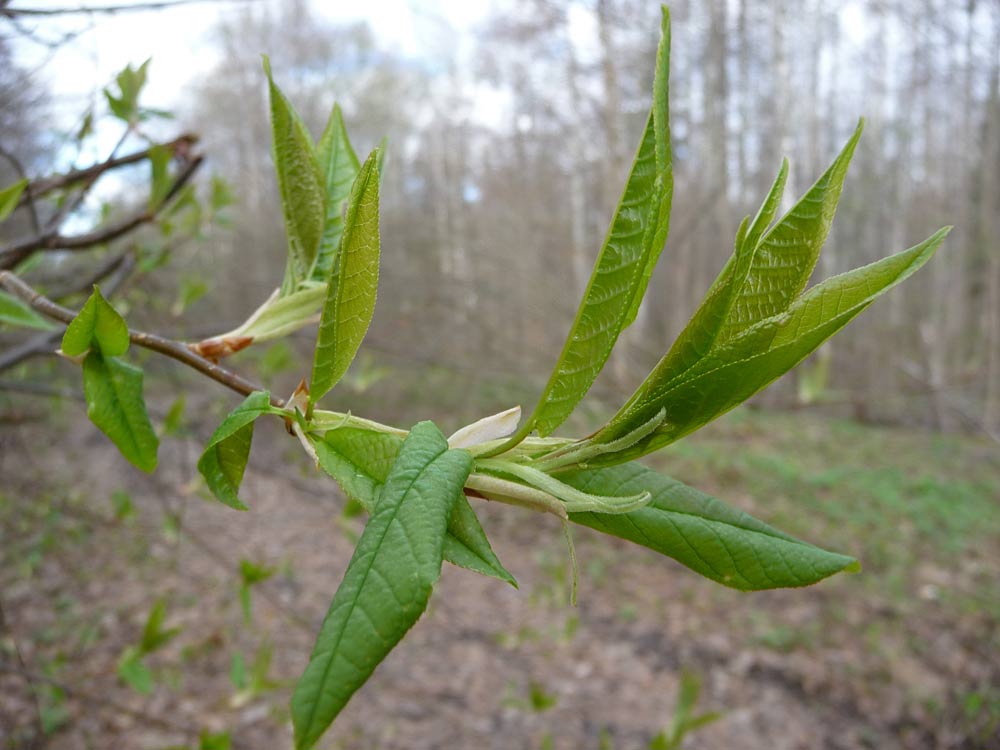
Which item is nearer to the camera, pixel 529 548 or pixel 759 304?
pixel 759 304

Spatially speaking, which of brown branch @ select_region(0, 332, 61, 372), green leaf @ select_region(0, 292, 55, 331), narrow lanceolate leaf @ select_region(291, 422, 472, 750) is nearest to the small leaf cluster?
narrow lanceolate leaf @ select_region(291, 422, 472, 750)

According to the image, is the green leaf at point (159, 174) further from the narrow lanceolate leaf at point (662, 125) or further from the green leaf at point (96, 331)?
the narrow lanceolate leaf at point (662, 125)

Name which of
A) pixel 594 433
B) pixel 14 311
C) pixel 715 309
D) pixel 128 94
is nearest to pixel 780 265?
pixel 715 309

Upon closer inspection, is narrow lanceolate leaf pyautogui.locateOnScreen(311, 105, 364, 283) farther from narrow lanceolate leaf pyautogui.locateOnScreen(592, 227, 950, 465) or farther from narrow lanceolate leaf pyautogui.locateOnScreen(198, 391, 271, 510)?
narrow lanceolate leaf pyautogui.locateOnScreen(592, 227, 950, 465)

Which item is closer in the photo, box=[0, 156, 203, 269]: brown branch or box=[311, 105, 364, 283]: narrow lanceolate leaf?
box=[311, 105, 364, 283]: narrow lanceolate leaf

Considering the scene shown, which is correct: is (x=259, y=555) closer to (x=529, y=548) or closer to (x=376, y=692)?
(x=376, y=692)

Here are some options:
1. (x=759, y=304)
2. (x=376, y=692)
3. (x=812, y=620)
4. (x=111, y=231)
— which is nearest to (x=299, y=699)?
(x=759, y=304)
